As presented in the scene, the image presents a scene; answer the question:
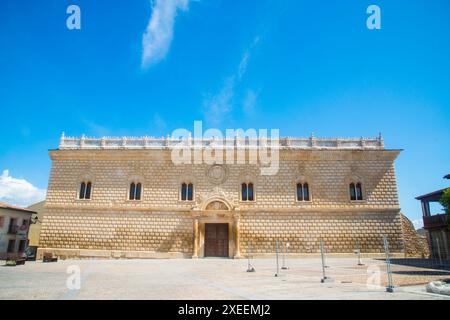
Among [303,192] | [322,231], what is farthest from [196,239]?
[322,231]

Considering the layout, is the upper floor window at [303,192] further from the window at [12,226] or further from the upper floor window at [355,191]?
the window at [12,226]

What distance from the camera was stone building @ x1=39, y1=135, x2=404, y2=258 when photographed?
754 inches

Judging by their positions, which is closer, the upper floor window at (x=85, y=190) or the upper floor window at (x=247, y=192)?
the upper floor window at (x=247, y=192)

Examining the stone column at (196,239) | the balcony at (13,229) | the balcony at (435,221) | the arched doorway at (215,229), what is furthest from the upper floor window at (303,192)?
the balcony at (13,229)

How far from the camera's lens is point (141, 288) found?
23.7 ft

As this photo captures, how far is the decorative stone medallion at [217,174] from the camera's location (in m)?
20.1

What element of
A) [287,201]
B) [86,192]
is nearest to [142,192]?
[86,192]

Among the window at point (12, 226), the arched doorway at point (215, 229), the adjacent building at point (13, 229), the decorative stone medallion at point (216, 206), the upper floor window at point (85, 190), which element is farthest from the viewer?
the window at point (12, 226)

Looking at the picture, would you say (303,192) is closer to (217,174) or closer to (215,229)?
(217,174)

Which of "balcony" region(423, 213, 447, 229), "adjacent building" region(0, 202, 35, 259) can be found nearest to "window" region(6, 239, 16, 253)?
"adjacent building" region(0, 202, 35, 259)

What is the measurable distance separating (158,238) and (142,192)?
3.25 meters

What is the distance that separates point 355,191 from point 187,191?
1113 centimetres

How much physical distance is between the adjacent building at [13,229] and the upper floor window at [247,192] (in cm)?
1801

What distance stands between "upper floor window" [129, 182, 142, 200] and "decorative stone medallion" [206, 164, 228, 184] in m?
4.74
